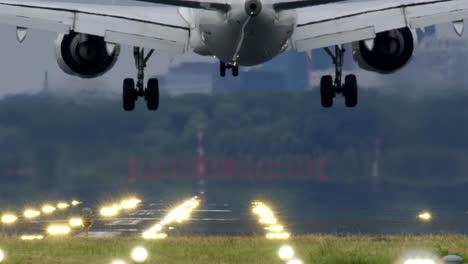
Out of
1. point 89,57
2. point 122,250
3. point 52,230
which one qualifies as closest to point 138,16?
point 89,57

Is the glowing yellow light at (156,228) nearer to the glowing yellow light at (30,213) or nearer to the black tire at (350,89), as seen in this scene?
the glowing yellow light at (30,213)

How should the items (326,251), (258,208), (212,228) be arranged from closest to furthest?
(326,251)
(212,228)
(258,208)

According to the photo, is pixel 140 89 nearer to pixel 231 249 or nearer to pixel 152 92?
pixel 152 92

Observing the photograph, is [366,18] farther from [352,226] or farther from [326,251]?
[352,226]

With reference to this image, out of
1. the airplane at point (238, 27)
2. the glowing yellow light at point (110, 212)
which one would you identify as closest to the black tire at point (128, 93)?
the airplane at point (238, 27)

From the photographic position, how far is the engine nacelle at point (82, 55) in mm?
48969

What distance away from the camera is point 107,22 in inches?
1789

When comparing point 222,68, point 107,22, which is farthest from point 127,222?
point 107,22

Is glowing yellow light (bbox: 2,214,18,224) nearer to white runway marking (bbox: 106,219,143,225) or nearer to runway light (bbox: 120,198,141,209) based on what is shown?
white runway marking (bbox: 106,219,143,225)

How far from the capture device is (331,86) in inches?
2030

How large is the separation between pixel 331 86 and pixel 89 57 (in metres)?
11.9

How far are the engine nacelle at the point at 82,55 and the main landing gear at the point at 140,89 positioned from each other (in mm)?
2353

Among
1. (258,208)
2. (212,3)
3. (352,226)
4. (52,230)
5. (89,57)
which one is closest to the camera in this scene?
(212,3)

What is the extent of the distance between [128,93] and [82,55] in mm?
4192
